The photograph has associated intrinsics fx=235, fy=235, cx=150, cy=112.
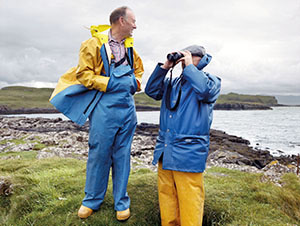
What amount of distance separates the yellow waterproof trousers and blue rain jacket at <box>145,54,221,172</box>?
19cm

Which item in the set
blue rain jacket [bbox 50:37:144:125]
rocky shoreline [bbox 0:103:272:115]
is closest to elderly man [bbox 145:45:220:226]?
blue rain jacket [bbox 50:37:144:125]

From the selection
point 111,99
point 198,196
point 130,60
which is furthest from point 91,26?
point 198,196

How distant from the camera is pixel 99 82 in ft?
10.7

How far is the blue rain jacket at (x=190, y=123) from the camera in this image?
9.88 ft

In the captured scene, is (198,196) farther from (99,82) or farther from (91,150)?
(99,82)

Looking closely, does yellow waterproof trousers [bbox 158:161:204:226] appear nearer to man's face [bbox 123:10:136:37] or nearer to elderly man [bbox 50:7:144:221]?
elderly man [bbox 50:7:144:221]

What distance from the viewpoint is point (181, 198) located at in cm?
320

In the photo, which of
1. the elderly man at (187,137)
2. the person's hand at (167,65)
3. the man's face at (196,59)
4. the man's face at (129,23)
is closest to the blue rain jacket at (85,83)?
the man's face at (129,23)

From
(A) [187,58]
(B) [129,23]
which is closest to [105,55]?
(B) [129,23]

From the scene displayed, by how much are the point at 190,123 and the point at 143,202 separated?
76.7 inches

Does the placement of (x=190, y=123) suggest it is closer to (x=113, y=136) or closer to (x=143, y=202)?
(x=113, y=136)

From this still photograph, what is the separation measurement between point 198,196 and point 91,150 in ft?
5.56

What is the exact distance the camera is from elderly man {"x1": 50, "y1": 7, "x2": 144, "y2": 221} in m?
3.33

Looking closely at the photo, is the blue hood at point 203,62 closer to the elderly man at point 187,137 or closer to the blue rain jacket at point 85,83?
the elderly man at point 187,137
